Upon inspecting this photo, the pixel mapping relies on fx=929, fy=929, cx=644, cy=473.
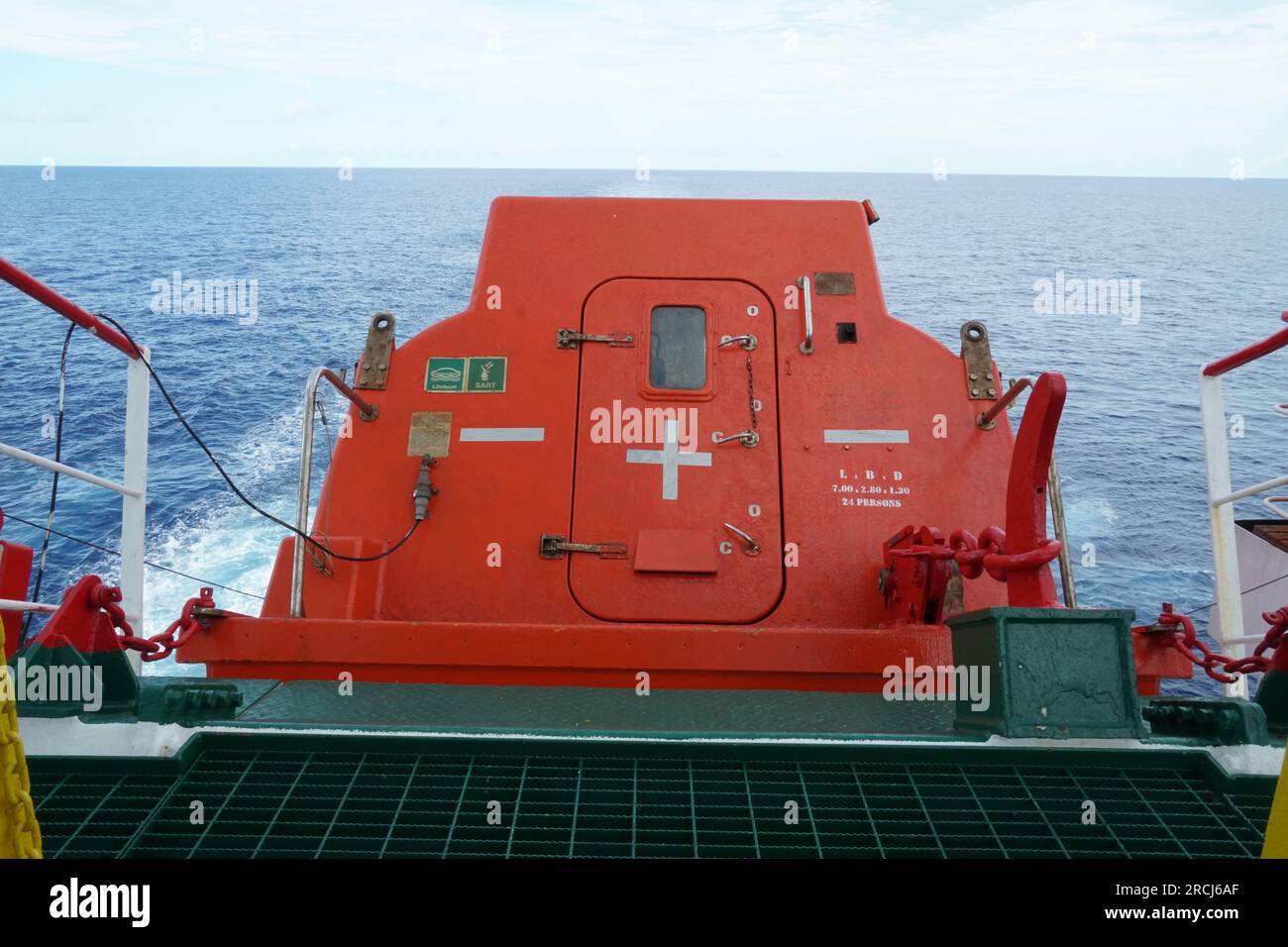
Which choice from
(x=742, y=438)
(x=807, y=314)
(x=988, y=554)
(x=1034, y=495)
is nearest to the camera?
(x=1034, y=495)

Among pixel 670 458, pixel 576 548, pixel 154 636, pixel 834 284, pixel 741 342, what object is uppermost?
pixel 834 284

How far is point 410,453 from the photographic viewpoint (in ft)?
15.5

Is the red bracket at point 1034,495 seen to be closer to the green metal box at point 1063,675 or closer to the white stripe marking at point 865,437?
the green metal box at point 1063,675

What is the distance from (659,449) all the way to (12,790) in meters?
3.65

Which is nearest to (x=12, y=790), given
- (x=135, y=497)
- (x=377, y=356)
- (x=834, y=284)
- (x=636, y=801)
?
(x=636, y=801)

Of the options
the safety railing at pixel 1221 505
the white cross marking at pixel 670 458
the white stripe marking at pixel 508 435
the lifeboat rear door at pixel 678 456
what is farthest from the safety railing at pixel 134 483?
the safety railing at pixel 1221 505

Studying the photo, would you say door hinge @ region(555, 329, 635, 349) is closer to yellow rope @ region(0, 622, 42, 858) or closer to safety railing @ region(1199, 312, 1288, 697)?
safety railing @ region(1199, 312, 1288, 697)

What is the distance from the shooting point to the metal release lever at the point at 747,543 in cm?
452

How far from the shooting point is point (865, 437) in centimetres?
475

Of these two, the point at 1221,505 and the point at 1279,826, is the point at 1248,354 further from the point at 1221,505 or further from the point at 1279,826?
the point at 1279,826

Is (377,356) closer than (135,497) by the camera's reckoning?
No

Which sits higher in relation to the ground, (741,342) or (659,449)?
(741,342)
